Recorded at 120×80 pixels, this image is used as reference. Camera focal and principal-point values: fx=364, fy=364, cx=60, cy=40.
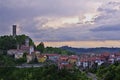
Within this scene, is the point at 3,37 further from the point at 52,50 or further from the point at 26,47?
the point at 52,50

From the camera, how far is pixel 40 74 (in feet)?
148

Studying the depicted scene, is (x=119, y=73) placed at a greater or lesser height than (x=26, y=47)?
lesser

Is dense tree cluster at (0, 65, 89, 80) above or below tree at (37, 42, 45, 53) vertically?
below

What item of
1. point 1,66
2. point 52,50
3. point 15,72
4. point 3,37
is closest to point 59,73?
point 15,72

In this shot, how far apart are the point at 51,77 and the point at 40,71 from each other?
14.7 feet

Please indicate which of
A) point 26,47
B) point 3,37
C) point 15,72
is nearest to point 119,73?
point 15,72

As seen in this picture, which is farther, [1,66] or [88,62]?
[88,62]

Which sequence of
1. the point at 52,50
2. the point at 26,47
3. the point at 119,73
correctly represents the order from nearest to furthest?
the point at 119,73 → the point at 26,47 → the point at 52,50

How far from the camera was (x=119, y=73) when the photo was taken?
39406 millimetres

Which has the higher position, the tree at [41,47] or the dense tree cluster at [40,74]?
the tree at [41,47]

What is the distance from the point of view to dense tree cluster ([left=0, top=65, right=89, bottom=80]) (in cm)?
4238

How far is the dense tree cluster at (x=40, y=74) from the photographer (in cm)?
4238

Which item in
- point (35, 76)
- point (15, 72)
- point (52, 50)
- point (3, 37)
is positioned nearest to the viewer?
point (35, 76)

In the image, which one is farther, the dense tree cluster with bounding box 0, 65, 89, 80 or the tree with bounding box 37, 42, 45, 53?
the tree with bounding box 37, 42, 45, 53
